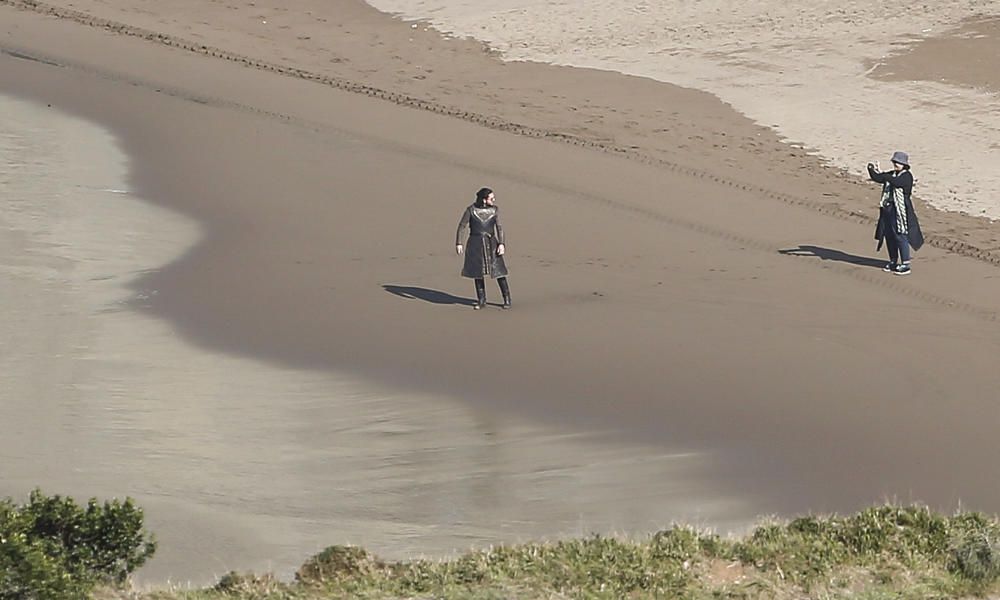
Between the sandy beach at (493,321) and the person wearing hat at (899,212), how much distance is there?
480 millimetres

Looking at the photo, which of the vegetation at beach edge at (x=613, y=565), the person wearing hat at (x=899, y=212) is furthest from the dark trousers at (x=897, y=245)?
the vegetation at beach edge at (x=613, y=565)

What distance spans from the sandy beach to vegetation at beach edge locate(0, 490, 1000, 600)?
1769 mm

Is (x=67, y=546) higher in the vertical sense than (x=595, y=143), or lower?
lower

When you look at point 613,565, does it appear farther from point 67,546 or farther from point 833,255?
point 833,255

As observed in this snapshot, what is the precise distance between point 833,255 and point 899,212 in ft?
5.09

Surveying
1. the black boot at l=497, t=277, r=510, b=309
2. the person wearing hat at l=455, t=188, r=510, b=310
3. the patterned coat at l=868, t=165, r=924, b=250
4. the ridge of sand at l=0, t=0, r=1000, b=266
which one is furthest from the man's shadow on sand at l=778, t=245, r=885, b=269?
the person wearing hat at l=455, t=188, r=510, b=310

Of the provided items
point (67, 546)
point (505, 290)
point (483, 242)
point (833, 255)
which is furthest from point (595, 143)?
point (67, 546)

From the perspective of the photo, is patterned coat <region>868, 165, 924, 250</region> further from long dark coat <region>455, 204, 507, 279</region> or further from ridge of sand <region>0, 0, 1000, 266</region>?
long dark coat <region>455, 204, 507, 279</region>

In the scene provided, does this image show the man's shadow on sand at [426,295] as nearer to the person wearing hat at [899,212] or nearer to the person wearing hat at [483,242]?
the person wearing hat at [483,242]

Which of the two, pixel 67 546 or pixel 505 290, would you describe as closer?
pixel 67 546

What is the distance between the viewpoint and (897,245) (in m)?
18.4

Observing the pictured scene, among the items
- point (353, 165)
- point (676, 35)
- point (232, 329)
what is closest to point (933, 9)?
point (676, 35)

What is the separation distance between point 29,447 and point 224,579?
4914mm

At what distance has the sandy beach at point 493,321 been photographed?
1243 centimetres
